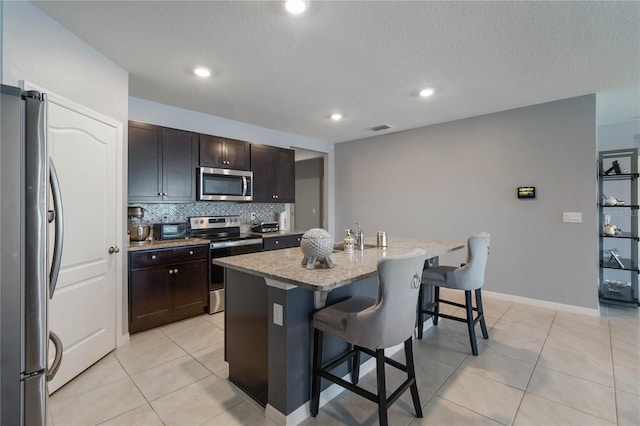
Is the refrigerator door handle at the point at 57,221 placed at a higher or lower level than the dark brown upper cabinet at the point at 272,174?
lower

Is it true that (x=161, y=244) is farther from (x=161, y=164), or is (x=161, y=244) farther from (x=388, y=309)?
(x=388, y=309)

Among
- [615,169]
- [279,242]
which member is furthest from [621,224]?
[279,242]

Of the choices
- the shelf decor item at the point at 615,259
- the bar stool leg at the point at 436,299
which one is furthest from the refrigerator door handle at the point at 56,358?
the shelf decor item at the point at 615,259

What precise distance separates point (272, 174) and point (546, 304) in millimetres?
4190

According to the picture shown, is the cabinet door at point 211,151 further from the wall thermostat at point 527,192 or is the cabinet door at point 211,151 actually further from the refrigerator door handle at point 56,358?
the wall thermostat at point 527,192

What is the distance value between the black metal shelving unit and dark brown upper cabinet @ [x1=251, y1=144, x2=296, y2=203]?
14.0 ft

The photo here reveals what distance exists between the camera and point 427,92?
10.8ft

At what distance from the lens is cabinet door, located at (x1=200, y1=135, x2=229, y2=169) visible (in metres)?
3.81

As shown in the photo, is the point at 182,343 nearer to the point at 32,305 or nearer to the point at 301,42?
the point at 32,305

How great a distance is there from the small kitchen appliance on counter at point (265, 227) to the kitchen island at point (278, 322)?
241 cm

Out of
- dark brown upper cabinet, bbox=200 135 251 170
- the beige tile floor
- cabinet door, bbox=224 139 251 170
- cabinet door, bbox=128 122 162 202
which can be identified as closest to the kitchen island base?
the beige tile floor

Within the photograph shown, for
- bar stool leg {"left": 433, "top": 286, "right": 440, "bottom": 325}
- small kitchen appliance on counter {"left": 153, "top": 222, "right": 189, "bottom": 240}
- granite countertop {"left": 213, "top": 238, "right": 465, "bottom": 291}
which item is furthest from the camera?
small kitchen appliance on counter {"left": 153, "top": 222, "right": 189, "bottom": 240}

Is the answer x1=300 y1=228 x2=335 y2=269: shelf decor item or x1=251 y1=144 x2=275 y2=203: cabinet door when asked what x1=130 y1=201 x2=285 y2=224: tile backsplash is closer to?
x1=251 y1=144 x2=275 y2=203: cabinet door

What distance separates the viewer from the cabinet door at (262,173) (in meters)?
4.42
